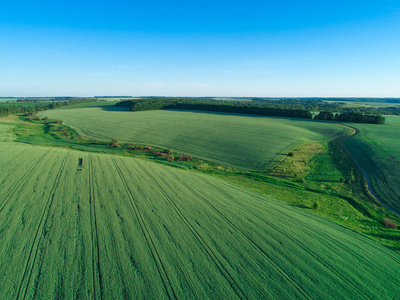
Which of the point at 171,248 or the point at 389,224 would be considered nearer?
the point at 171,248

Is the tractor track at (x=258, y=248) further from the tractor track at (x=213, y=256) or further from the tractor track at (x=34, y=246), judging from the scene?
the tractor track at (x=34, y=246)

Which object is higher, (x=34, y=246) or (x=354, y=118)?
(x=354, y=118)

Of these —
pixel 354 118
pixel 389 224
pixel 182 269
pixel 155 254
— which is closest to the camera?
pixel 182 269

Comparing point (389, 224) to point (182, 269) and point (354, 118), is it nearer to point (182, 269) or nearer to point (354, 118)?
point (182, 269)

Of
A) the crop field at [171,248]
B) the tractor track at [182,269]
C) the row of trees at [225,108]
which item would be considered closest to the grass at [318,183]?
the crop field at [171,248]

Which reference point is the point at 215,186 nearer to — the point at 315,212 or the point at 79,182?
the point at 315,212

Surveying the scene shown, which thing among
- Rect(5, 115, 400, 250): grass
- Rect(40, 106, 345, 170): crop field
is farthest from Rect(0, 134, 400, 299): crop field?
Rect(40, 106, 345, 170): crop field

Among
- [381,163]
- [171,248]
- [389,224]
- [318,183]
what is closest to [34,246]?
[171,248]
